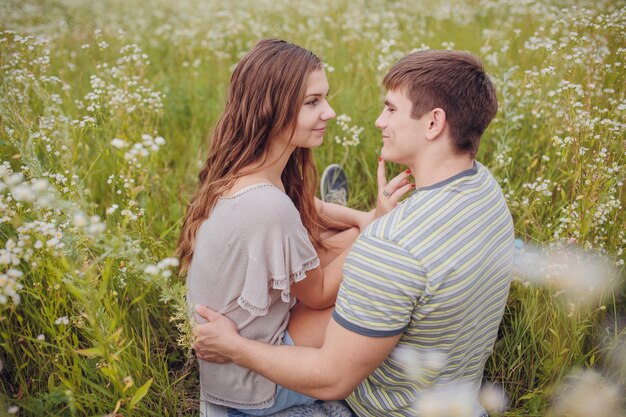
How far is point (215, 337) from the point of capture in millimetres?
1973

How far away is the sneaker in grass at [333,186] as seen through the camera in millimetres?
3236

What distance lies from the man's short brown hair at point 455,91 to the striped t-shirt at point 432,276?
0.15 metres

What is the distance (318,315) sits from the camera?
218cm

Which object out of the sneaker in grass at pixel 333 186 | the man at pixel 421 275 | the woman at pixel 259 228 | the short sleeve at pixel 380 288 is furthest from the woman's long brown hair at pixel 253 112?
the sneaker in grass at pixel 333 186

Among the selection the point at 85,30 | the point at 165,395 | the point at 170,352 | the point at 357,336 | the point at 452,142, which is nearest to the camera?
the point at 357,336

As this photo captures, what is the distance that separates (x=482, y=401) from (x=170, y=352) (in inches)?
60.9

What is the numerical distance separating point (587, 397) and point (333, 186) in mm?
2018

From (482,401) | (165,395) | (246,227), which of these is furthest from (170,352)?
(482,401)

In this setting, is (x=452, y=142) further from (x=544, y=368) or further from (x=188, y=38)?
(x=188, y=38)

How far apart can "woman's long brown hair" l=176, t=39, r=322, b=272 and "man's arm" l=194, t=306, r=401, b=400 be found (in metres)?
0.45

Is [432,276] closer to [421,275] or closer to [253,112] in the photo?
[421,275]

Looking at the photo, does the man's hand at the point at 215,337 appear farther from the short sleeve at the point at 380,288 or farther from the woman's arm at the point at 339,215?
the woman's arm at the point at 339,215

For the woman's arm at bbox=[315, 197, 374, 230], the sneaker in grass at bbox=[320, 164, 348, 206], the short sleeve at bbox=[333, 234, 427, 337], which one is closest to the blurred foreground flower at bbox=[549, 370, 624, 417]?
the short sleeve at bbox=[333, 234, 427, 337]

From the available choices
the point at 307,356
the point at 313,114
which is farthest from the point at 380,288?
the point at 313,114
